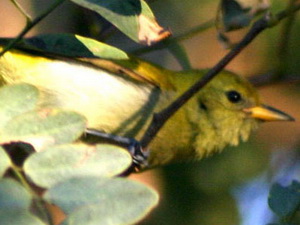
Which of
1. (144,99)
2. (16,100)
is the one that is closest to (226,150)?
(144,99)

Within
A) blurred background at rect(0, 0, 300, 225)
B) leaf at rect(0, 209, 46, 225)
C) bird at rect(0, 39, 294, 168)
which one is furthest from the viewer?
blurred background at rect(0, 0, 300, 225)

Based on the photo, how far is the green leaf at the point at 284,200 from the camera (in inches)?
85.2

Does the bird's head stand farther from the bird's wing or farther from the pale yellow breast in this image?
the pale yellow breast

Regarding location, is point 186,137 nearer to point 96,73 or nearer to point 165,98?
point 165,98

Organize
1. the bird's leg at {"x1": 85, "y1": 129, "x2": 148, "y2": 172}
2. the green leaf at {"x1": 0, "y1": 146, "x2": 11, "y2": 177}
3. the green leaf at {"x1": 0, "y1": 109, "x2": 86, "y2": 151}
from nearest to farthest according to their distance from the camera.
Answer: the green leaf at {"x1": 0, "y1": 146, "x2": 11, "y2": 177} → the green leaf at {"x1": 0, "y1": 109, "x2": 86, "y2": 151} → the bird's leg at {"x1": 85, "y1": 129, "x2": 148, "y2": 172}

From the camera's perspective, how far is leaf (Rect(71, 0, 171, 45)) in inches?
78.2

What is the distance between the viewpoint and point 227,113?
13.7 feet

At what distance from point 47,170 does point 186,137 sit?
250 centimetres

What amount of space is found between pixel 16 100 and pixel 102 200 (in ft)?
1.27

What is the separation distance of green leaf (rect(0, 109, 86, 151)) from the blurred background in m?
1.79

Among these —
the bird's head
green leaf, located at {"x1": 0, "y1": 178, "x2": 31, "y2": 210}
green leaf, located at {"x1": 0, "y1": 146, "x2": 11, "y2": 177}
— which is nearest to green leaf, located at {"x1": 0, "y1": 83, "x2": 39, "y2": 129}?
green leaf, located at {"x1": 0, "y1": 146, "x2": 11, "y2": 177}

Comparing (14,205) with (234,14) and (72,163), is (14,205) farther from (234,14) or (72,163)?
(234,14)

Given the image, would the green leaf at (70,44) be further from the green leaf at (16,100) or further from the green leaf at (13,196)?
the green leaf at (13,196)

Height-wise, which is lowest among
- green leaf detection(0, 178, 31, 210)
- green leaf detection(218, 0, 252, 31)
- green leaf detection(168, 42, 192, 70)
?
green leaf detection(0, 178, 31, 210)
